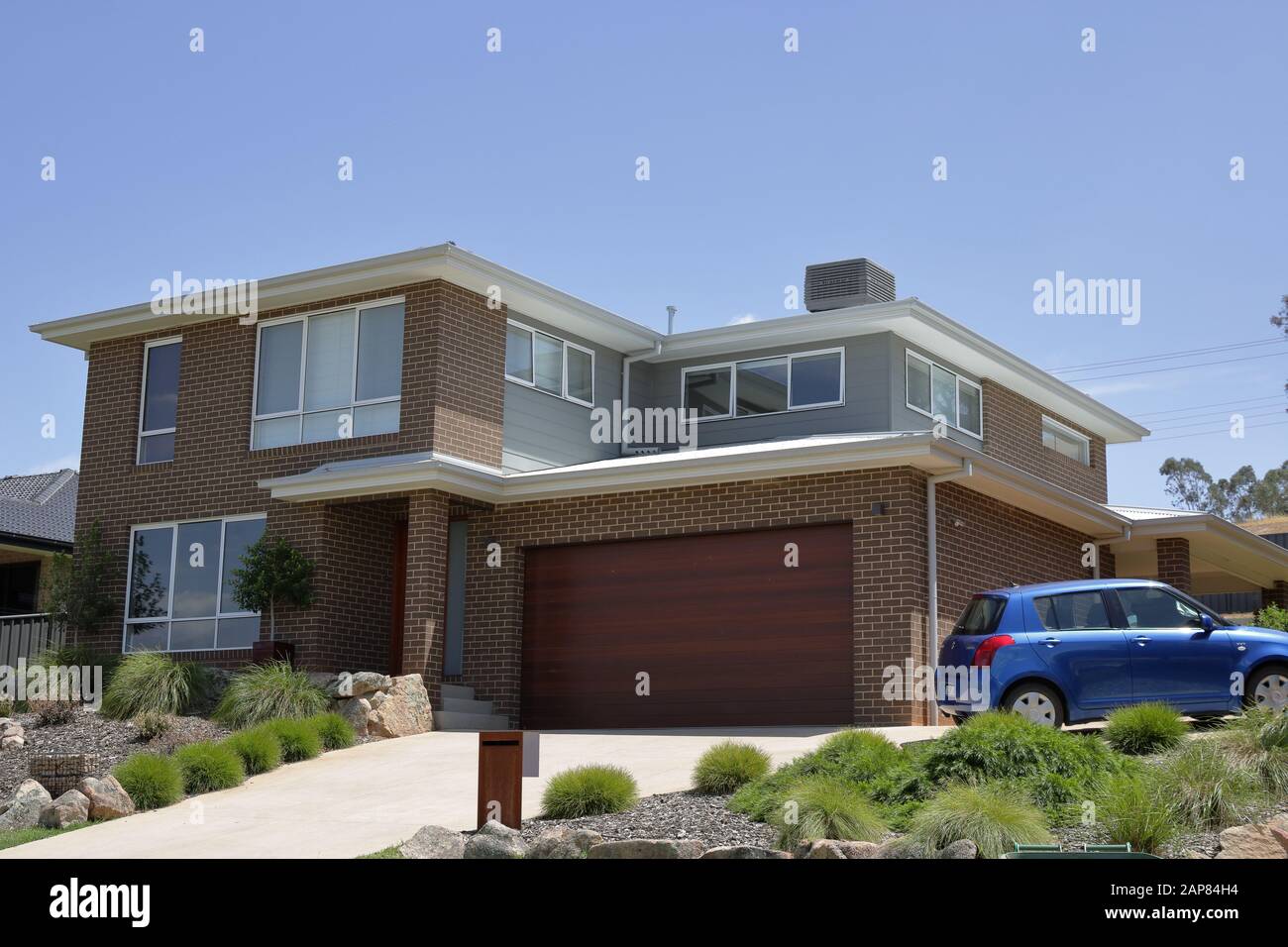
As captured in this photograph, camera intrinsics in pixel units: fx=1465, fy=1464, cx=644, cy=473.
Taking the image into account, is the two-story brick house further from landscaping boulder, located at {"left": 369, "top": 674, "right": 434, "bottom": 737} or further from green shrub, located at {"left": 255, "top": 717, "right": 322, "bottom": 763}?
green shrub, located at {"left": 255, "top": 717, "right": 322, "bottom": 763}

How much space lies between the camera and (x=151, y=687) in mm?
18125

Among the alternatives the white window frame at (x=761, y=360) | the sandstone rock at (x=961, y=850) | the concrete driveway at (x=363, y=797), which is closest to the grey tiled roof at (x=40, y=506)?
the white window frame at (x=761, y=360)

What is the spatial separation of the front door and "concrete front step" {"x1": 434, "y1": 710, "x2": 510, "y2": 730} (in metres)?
8.64

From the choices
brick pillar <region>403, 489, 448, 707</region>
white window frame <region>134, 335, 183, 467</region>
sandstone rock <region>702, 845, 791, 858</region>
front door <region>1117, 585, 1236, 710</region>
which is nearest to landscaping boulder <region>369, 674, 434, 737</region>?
brick pillar <region>403, 489, 448, 707</region>

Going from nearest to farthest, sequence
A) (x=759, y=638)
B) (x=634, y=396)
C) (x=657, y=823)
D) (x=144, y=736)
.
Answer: (x=657, y=823) < (x=144, y=736) < (x=759, y=638) < (x=634, y=396)

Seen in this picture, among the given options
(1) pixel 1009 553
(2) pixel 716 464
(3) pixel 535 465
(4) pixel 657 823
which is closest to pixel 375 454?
(3) pixel 535 465

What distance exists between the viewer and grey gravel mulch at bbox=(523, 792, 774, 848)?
10320mm

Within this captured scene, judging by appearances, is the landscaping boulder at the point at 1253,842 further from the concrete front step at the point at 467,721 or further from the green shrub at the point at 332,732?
the concrete front step at the point at 467,721

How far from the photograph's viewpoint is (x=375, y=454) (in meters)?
20.4
